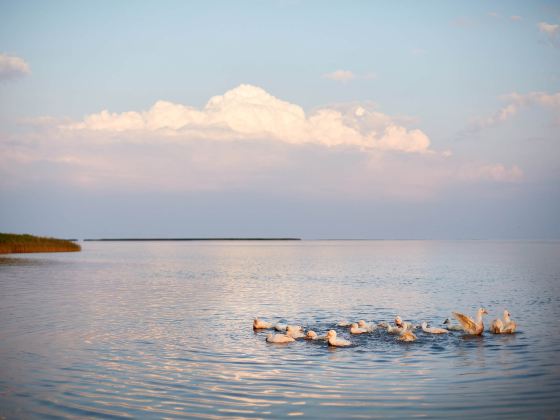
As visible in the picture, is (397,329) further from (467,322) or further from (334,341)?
(334,341)

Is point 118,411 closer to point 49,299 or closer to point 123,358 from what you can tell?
point 123,358

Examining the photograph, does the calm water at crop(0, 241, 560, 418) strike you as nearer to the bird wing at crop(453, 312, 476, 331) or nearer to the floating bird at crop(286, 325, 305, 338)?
the bird wing at crop(453, 312, 476, 331)

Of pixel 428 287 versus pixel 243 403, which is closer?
pixel 243 403

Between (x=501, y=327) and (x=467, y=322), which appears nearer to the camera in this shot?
(x=467, y=322)

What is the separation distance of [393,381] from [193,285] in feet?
98.0

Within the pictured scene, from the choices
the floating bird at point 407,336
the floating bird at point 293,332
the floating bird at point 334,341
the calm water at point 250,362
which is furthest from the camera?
the floating bird at point 293,332

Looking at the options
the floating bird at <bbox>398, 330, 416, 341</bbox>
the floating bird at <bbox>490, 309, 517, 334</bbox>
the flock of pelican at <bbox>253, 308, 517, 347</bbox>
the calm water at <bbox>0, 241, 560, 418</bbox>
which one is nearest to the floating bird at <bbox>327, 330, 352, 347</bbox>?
the flock of pelican at <bbox>253, 308, 517, 347</bbox>

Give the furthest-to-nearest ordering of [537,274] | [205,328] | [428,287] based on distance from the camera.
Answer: [537,274]
[428,287]
[205,328]

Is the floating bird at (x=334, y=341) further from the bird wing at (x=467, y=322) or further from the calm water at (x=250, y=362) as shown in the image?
the bird wing at (x=467, y=322)

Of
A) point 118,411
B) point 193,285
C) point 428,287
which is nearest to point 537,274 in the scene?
point 428,287

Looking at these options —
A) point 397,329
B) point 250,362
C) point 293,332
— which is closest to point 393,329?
point 397,329

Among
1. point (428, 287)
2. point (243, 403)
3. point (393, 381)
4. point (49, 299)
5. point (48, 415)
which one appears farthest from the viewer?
point (428, 287)

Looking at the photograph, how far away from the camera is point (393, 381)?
43.9ft

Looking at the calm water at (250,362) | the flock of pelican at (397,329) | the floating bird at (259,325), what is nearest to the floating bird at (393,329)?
the flock of pelican at (397,329)
